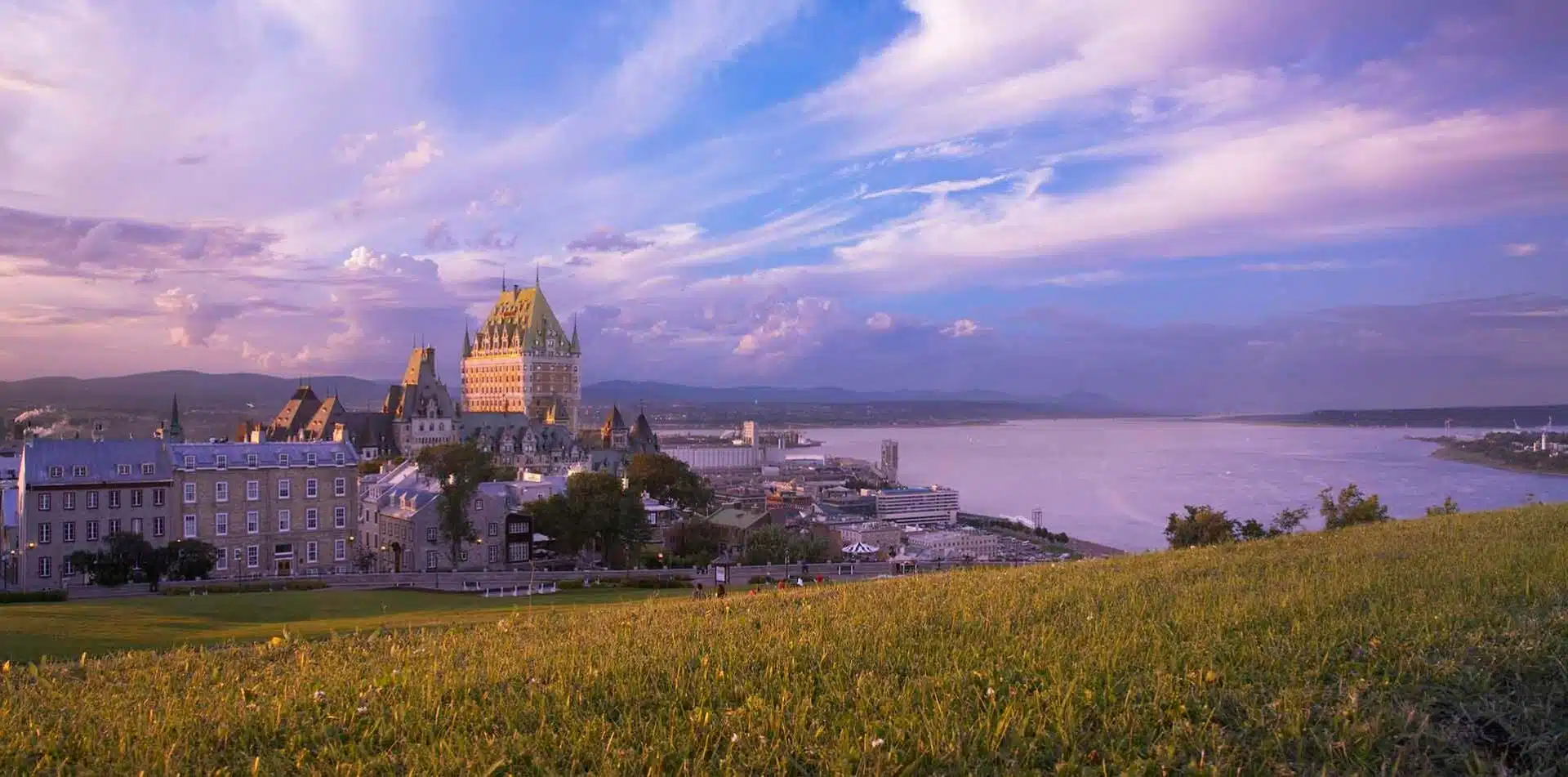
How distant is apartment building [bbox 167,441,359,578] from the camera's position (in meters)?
31.8

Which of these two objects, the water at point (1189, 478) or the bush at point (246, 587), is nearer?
the bush at point (246, 587)

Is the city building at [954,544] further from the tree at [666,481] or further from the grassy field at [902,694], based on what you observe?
the grassy field at [902,694]

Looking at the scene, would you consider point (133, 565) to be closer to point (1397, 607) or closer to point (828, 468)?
point (1397, 607)

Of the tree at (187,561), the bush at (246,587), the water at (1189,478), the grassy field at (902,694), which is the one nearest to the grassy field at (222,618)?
the bush at (246,587)

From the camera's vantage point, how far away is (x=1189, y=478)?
262ft

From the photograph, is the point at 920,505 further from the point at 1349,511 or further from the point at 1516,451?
the point at 1349,511

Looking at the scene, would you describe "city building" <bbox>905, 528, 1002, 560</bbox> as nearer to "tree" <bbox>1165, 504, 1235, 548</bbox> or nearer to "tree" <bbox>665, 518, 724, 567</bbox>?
"tree" <bbox>665, 518, 724, 567</bbox>

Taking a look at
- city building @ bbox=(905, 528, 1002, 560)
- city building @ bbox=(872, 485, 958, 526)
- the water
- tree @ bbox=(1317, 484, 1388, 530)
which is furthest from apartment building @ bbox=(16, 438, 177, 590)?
city building @ bbox=(872, 485, 958, 526)

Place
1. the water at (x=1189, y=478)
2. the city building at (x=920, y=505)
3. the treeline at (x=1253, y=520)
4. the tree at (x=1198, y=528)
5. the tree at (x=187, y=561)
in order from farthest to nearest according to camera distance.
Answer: the city building at (x=920, y=505) → the water at (x=1189, y=478) → the tree at (x=187, y=561) → the tree at (x=1198, y=528) → the treeline at (x=1253, y=520)

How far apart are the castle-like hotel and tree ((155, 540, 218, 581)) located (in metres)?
35.0

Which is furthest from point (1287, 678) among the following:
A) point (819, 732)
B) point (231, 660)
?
point (231, 660)

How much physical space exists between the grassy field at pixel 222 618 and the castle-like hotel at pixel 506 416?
46891 mm

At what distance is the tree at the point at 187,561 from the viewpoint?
94.5ft

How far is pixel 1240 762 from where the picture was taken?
131 inches
